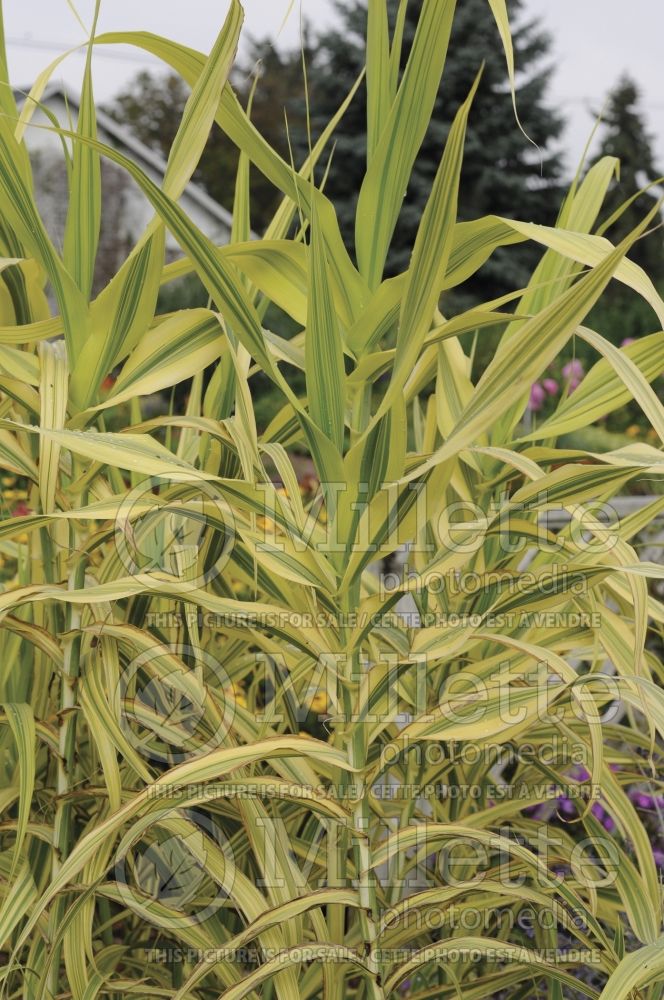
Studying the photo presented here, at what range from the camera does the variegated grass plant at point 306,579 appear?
2.60 ft

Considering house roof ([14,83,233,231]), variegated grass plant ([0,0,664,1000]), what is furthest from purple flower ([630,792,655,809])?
house roof ([14,83,233,231])

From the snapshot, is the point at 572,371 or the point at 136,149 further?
the point at 136,149

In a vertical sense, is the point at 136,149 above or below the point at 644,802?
above

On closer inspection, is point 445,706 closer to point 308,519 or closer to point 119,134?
point 308,519

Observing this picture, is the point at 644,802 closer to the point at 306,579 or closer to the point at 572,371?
the point at 572,371

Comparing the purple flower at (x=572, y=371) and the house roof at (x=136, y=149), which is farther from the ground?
the house roof at (x=136, y=149)

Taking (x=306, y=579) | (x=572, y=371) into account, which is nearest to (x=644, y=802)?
(x=572, y=371)

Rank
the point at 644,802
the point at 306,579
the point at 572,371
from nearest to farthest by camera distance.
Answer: the point at 306,579 < the point at 572,371 < the point at 644,802

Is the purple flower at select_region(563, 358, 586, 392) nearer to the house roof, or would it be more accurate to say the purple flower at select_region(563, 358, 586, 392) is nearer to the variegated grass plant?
the variegated grass plant

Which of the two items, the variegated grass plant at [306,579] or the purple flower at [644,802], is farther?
the purple flower at [644,802]

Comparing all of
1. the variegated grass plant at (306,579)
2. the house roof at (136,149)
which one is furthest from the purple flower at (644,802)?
the house roof at (136,149)

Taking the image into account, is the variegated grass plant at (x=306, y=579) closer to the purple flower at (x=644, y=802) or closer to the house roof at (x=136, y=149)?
the purple flower at (x=644, y=802)

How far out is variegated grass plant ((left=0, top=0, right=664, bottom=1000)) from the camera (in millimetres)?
793

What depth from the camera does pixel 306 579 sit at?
841 millimetres
